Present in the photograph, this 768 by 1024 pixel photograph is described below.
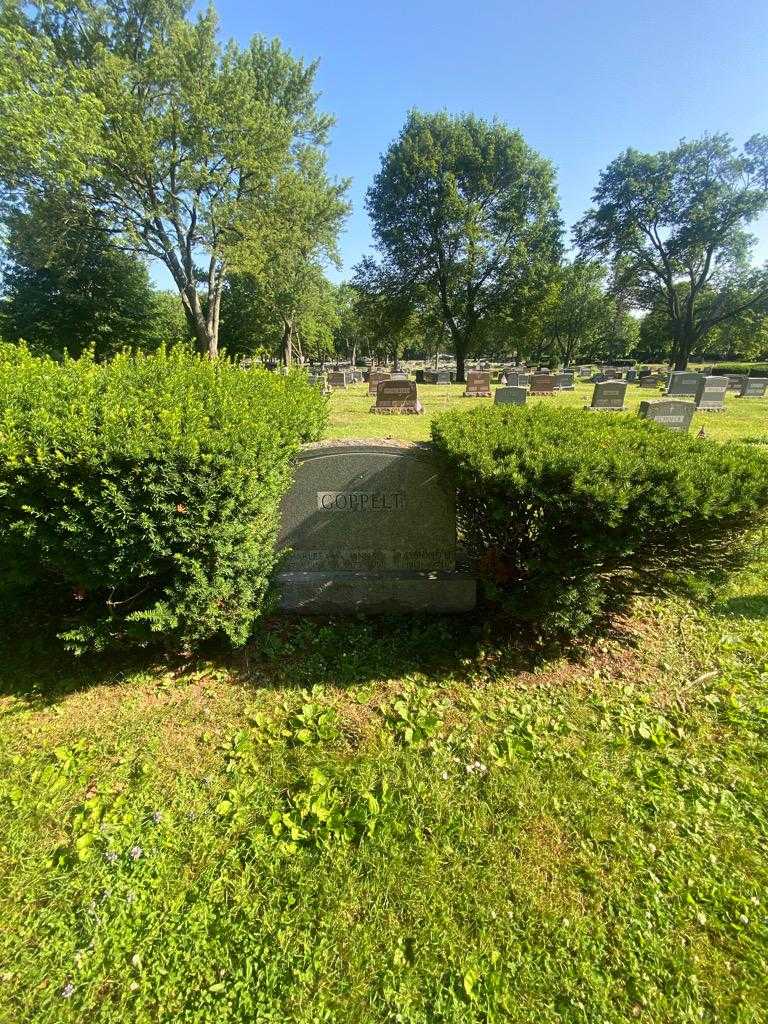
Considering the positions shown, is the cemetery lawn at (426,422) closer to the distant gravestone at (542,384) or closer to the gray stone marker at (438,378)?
the distant gravestone at (542,384)

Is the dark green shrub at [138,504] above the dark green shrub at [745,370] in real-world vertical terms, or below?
above

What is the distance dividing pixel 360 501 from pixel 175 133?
66.4 feet

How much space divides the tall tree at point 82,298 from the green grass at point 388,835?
22.5 metres

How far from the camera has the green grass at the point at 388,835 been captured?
4.96 ft

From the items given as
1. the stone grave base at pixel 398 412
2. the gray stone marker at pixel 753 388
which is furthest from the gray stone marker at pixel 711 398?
the stone grave base at pixel 398 412

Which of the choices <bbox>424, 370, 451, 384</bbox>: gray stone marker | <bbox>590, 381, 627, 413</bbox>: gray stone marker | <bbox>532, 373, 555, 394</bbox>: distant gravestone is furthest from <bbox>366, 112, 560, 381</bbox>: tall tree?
<bbox>590, 381, 627, 413</bbox>: gray stone marker

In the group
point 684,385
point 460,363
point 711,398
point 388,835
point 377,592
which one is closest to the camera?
point 388,835

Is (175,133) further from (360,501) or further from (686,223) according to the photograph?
(686,223)

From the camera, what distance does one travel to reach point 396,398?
15594 millimetres

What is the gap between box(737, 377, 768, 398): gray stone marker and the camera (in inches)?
811

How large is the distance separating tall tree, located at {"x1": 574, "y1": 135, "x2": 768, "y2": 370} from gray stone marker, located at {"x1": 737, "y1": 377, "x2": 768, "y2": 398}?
1744 centimetres

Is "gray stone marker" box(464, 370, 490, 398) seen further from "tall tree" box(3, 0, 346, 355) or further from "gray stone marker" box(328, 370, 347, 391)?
"tall tree" box(3, 0, 346, 355)

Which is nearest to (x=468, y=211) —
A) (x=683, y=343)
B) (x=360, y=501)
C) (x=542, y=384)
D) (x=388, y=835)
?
(x=542, y=384)

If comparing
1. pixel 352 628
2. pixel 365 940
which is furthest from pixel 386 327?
pixel 365 940
